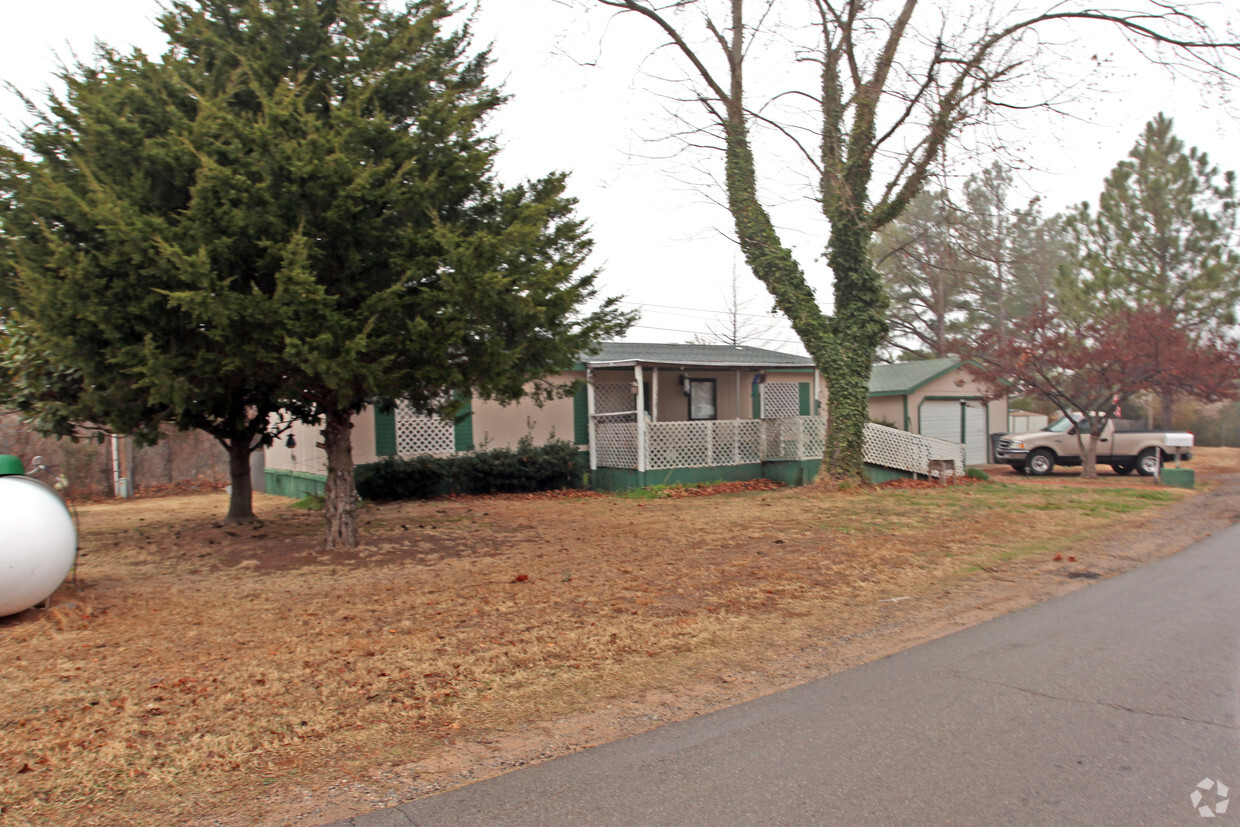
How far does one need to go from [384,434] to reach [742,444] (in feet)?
26.7

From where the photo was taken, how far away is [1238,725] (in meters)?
4.22

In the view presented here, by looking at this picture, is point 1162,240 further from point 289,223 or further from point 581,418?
point 289,223

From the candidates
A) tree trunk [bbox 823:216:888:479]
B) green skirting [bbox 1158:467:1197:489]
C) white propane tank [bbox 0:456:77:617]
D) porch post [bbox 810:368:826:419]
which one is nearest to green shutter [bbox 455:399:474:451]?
tree trunk [bbox 823:216:888:479]

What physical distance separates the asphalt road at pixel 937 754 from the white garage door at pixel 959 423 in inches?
796

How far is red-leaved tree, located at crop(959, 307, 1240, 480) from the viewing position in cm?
1866

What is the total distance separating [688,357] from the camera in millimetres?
20172

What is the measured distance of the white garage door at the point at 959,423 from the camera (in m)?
25.2

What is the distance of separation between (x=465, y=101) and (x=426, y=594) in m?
5.95

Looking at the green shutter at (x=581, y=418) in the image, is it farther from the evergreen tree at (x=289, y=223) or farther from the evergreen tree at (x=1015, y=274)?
the evergreen tree at (x=1015, y=274)

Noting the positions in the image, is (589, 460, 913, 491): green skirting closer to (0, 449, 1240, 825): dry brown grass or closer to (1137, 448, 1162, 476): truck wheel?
(0, 449, 1240, 825): dry brown grass

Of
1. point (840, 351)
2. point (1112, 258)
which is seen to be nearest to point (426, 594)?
point (840, 351)

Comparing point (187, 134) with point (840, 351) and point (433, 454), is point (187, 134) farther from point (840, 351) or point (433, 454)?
point (840, 351)

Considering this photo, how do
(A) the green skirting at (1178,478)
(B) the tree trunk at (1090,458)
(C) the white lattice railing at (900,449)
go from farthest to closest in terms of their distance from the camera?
(B) the tree trunk at (1090,458) < (C) the white lattice railing at (900,449) < (A) the green skirting at (1178,478)

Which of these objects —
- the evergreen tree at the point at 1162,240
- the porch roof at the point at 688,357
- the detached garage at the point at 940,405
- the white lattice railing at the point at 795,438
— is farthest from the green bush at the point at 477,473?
the evergreen tree at the point at 1162,240
